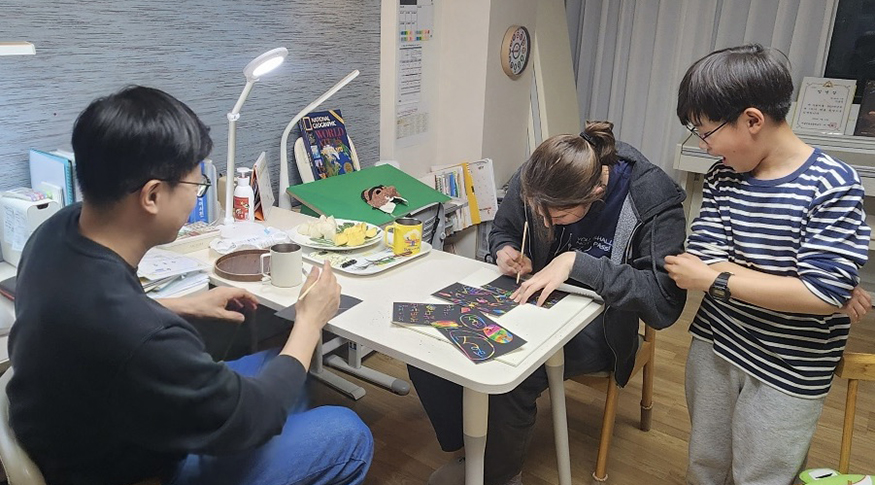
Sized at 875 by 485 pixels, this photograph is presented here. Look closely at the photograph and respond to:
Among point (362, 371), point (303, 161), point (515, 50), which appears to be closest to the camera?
point (303, 161)

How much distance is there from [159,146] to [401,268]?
2.78ft

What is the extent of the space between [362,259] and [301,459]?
64cm

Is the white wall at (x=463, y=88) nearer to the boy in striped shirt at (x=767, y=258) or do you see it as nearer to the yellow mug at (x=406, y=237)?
the yellow mug at (x=406, y=237)

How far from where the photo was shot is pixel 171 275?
1569 millimetres

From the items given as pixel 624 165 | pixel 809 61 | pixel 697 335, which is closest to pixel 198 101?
pixel 624 165

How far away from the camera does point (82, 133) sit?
3.09 ft

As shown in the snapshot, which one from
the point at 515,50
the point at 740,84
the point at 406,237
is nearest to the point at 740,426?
the point at 740,84

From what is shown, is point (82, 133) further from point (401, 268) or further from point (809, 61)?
point (809, 61)

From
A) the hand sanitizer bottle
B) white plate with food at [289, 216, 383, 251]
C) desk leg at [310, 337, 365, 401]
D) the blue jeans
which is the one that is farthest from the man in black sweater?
desk leg at [310, 337, 365, 401]

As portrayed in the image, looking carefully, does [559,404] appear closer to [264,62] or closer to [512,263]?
[512,263]

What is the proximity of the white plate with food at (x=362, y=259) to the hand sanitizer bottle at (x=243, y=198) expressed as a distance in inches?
14.4

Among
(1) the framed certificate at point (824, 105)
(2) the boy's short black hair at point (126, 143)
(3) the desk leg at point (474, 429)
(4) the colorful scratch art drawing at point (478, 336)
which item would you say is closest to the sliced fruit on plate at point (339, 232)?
(4) the colorful scratch art drawing at point (478, 336)

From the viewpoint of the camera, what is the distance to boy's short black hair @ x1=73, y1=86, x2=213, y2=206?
929 mm

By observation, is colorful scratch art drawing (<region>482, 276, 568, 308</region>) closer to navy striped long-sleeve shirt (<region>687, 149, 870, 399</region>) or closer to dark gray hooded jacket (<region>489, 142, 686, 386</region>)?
dark gray hooded jacket (<region>489, 142, 686, 386</region>)
